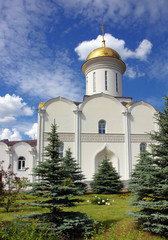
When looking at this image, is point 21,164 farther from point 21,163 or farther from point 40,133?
point 40,133

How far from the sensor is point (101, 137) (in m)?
19.2

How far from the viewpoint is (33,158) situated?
18.8 m

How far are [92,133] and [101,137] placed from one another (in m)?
0.92

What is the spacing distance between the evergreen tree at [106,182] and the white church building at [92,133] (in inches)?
113

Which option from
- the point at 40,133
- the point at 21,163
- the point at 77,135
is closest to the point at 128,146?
the point at 77,135

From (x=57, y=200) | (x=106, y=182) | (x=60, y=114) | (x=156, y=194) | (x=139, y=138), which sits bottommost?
(x=106, y=182)

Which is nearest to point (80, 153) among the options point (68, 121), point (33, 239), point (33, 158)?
point (68, 121)

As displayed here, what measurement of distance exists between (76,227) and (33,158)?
13.3 metres

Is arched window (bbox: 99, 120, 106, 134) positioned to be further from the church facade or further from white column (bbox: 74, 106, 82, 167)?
white column (bbox: 74, 106, 82, 167)

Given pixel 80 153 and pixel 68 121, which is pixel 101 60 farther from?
pixel 80 153

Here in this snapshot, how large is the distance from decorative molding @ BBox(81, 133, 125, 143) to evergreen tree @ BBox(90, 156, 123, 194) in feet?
12.4

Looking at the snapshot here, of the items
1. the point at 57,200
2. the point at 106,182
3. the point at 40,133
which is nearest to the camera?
the point at 57,200

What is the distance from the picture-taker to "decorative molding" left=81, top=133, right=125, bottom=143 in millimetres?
19031

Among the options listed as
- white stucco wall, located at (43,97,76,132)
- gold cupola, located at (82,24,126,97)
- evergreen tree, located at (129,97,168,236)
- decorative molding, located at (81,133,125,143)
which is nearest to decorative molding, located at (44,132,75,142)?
white stucco wall, located at (43,97,76,132)
